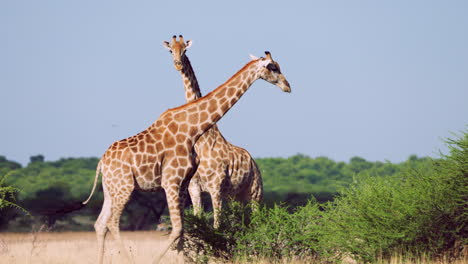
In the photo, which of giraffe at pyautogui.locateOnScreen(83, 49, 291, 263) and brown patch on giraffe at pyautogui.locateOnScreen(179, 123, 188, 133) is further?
brown patch on giraffe at pyautogui.locateOnScreen(179, 123, 188, 133)

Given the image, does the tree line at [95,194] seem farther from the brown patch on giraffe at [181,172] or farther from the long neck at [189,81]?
the long neck at [189,81]

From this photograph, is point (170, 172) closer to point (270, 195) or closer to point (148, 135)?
point (148, 135)

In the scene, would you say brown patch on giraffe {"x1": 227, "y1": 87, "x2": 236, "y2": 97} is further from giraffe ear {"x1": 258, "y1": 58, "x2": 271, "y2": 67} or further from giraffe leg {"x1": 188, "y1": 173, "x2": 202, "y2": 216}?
giraffe leg {"x1": 188, "y1": 173, "x2": 202, "y2": 216}

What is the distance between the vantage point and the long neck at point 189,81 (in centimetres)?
1470

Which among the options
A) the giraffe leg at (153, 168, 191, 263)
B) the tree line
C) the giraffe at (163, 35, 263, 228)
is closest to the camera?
the giraffe leg at (153, 168, 191, 263)

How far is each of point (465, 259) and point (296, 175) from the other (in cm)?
4971

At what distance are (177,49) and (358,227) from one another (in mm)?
5518

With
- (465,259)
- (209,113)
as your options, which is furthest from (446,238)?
(209,113)

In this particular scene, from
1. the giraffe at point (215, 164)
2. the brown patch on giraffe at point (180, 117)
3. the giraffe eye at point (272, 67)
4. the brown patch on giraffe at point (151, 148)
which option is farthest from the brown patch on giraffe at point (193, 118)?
the giraffe at point (215, 164)

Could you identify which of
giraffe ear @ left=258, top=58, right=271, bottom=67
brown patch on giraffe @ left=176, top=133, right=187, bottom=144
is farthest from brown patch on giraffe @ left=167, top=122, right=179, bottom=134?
giraffe ear @ left=258, top=58, right=271, bottom=67

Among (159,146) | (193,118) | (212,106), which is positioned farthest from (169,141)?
(212,106)

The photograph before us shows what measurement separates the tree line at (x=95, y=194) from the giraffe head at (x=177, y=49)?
393cm

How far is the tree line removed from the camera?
34.9m

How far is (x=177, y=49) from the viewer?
47.4ft
